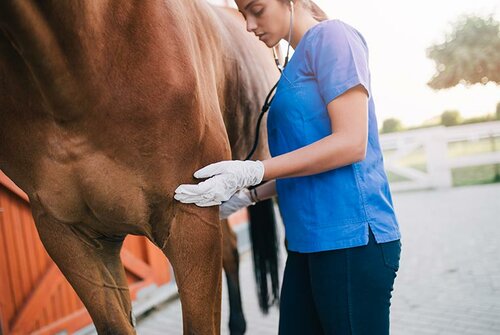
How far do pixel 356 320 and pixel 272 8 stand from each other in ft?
3.26

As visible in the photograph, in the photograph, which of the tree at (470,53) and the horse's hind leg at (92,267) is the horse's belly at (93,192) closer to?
the horse's hind leg at (92,267)

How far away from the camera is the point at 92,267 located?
1509mm

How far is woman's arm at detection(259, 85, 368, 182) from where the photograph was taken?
1274mm

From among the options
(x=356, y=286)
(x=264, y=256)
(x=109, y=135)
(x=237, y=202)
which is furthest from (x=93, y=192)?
(x=264, y=256)

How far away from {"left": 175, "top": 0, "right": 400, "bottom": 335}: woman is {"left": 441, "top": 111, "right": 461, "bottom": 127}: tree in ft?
70.3

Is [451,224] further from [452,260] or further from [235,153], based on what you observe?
[235,153]

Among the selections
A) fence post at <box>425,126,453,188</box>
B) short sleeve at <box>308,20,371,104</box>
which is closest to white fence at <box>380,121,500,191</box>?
fence post at <box>425,126,453,188</box>

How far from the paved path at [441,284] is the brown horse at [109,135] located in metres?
2.03

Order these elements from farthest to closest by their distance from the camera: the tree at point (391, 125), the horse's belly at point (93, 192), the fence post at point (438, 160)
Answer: the tree at point (391, 125) < the fence post at point (438, 160) < the horse's belly at point (93, 192)

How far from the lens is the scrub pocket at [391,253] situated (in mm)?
1362

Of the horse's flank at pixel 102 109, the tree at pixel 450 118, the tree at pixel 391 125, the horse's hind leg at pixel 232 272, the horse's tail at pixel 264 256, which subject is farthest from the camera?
the tree at pixel 391 125

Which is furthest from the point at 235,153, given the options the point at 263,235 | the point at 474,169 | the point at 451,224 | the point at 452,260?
the point at 474,169

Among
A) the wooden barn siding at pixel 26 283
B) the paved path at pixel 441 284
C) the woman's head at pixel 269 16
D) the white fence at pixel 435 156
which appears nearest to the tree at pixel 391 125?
the white fence at pixel 435 156

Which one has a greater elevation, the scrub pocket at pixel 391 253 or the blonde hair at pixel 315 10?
the blonde hair at pixel 315 10
